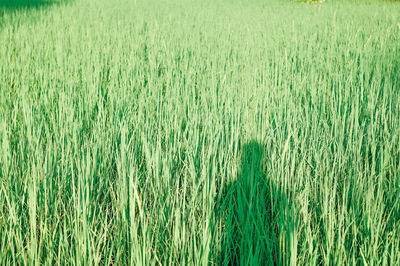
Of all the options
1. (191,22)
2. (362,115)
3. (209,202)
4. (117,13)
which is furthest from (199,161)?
(117,13)

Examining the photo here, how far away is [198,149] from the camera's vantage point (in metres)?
1.25

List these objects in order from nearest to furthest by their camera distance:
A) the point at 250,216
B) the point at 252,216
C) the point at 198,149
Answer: the point at 252,216 < the point at 250,216 < the point at 198,149

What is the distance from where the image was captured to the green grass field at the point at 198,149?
2.57 feet

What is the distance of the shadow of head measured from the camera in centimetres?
79

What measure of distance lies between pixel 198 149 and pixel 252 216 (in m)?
0.51

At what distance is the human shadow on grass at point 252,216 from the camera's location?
788 mm

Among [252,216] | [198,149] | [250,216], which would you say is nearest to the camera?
[252,216]

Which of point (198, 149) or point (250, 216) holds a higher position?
point (198, 149)

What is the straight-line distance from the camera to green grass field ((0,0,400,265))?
30.9 inches

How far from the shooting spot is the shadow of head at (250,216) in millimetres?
794

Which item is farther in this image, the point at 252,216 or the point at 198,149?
the point at 198,149

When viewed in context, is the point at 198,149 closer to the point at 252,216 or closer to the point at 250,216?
the point at 250,216

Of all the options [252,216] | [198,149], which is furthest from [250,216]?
[198,149]

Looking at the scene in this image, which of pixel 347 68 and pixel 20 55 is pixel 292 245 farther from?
pixel 20 55
